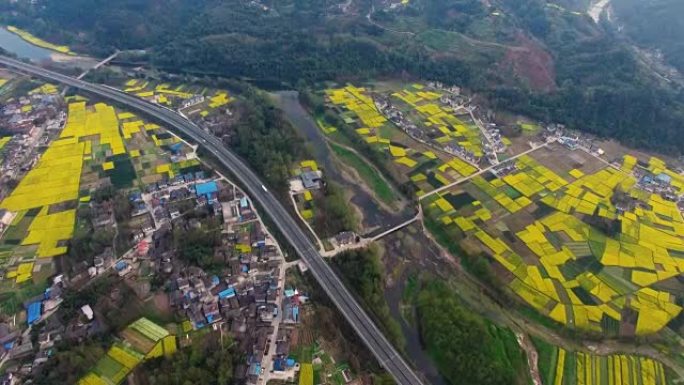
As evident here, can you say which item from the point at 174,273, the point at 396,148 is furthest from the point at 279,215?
the point at 396,148

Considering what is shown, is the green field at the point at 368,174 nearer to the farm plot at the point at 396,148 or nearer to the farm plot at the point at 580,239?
the farm plot at the point at 396,148

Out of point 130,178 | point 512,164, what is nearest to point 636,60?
point 512,164

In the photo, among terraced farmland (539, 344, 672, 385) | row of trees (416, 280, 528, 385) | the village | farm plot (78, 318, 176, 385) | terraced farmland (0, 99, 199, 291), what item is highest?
terraced farmland (0, 99, 199, 291)

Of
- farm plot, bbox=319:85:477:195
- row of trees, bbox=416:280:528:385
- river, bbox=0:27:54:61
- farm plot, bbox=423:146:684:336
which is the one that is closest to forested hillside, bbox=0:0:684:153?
river, bbox=0:27:54:61

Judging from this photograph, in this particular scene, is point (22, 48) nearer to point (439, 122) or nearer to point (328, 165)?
point (328, 165)

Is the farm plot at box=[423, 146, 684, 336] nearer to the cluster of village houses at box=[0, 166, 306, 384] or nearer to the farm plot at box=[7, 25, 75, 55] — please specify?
the cluster of village houses at box=[0, 166, 306, 384]
